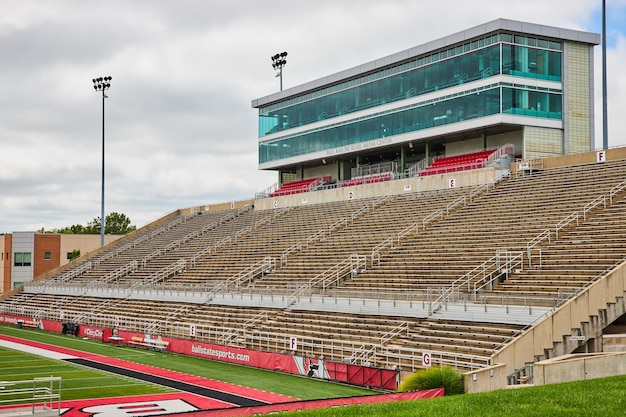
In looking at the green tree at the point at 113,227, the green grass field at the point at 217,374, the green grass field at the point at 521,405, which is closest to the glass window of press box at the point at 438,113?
the green grass field at the point at 217,374

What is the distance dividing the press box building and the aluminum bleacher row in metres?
4.72

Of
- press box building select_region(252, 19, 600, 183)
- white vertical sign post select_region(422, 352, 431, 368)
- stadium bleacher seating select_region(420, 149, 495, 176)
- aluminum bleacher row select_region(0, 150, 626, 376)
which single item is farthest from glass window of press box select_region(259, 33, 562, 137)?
white vertical sign post select_region(422, 352, 431, 368)

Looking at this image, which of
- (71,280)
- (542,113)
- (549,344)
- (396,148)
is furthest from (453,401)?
(71,280)

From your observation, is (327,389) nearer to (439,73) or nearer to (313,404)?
(313,404)

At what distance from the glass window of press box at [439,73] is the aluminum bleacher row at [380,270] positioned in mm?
7004

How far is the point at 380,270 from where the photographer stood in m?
33.2

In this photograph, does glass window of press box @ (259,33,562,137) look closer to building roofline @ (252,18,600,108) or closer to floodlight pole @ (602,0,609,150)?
building roofline @ (252,18,600,108)

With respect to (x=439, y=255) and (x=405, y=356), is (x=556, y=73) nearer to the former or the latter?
(x=439, y=255)

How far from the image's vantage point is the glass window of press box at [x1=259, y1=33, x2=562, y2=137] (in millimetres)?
42531

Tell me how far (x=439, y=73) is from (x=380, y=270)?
57.3 ft

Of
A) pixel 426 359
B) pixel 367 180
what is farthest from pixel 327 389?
pixel 367 180

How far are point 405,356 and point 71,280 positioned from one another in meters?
39.2

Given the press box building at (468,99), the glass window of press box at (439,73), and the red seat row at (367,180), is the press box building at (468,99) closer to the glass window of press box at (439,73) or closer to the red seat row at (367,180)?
the glass window of press box at (439,73)

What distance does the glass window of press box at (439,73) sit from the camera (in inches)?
1674
